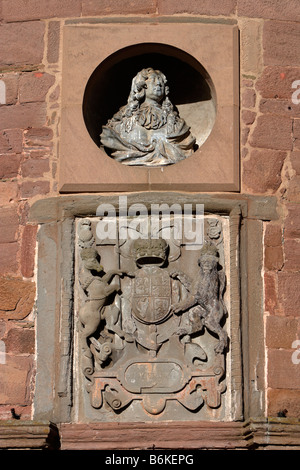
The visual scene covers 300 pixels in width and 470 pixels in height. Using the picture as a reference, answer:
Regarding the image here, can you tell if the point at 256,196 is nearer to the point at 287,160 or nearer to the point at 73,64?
the point at 287,160

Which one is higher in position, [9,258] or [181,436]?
[9,258]

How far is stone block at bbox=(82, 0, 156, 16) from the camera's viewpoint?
10336 mm

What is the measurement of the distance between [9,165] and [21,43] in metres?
0.99

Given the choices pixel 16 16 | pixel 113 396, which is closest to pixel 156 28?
pixel 16 16

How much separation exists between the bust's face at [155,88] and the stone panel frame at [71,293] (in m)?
0.93

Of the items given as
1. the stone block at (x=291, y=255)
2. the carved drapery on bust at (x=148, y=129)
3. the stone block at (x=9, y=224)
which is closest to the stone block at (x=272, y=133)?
Answer: the carved drapery on bust at (x=148, y=129)

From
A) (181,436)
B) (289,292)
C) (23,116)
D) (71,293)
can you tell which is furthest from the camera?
(23,116)

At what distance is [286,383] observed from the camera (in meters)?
9.59

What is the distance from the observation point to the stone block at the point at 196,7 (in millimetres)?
10336

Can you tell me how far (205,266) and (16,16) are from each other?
256 centimetres

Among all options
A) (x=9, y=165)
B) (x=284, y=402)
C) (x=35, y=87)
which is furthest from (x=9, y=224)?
(x=284, y=402)

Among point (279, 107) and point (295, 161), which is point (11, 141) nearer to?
point (279, 107)

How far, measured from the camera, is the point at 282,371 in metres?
9.62

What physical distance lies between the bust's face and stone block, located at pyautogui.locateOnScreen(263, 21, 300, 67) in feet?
2.73
